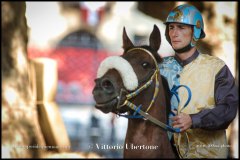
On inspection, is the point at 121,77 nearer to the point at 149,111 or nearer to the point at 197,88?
the point at 149,111

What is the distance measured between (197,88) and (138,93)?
50 cm

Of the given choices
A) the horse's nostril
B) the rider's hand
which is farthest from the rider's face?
the horse's nostril

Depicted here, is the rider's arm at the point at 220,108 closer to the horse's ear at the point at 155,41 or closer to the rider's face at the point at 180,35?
the rider's face at the point at 180,35

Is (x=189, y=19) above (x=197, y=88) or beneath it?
above

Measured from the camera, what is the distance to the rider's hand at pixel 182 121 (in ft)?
8.18

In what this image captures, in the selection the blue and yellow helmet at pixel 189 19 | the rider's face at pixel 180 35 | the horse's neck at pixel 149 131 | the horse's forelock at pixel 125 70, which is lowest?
the horse's neck at pixel 149 131

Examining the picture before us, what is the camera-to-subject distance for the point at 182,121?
2494 millimetres

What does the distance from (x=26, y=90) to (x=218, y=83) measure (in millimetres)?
1803

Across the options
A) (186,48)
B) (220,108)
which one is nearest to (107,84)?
(186,48)

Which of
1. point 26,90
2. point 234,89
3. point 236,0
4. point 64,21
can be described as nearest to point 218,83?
point 234,89

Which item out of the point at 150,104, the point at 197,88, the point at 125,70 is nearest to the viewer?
the point at 125,70

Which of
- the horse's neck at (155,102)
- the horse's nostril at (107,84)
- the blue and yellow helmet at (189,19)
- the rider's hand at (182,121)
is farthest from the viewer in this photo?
the blue and yellow helmet at (189,19)

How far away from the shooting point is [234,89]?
8.51 ft

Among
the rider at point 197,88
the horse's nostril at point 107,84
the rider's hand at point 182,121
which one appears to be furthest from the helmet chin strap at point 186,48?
the horse's nostril at point 107,84
